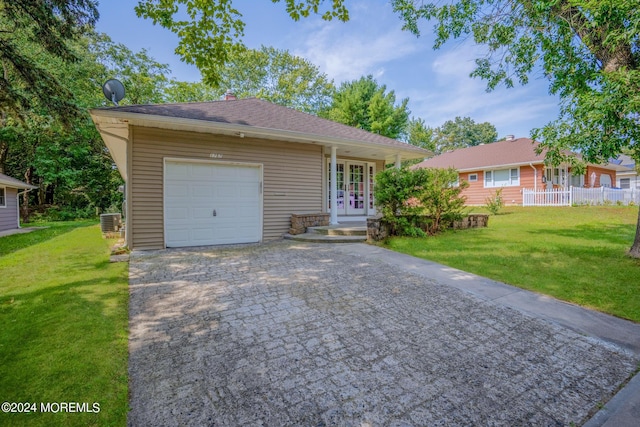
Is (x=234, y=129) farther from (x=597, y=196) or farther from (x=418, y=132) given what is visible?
(x=418, y=132)

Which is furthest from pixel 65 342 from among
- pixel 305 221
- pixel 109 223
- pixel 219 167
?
pixel 109 223

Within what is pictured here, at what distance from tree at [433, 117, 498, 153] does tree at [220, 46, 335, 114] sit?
25908 millimetres

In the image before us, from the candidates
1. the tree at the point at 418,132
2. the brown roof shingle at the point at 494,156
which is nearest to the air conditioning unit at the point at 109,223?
the brown roof shingle at the point at 494,156

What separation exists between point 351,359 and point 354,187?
28.4 feet

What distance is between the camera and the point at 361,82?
76.7ft

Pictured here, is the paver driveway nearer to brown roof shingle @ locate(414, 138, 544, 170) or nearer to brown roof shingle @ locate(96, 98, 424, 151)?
brown roof shingle @ locate(96, 98, 424, 151)

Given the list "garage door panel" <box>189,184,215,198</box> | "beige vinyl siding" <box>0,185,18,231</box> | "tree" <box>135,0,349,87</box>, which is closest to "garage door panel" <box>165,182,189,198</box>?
"garage door panel" <box>189,184,215,198</box>

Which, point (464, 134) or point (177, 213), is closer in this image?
point (177, 213)

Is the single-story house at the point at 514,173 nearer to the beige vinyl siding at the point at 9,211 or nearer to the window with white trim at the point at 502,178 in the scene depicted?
the window with white trim at the point at 502,178

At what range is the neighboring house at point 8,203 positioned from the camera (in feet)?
43.3

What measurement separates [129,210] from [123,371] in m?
5.21

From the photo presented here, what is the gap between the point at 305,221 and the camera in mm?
8430

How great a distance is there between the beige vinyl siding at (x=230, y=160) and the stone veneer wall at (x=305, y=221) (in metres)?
0.24

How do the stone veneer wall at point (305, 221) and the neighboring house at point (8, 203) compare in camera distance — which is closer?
the stone veneer wall at point (305, 221)
